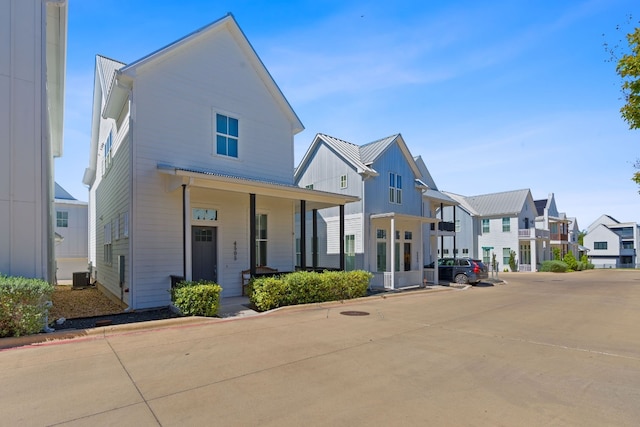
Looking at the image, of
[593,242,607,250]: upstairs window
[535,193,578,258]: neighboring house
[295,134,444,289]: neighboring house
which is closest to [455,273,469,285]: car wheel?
[295,134,444,289]: neighboring house

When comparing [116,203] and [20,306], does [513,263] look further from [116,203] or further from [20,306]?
[20,306]

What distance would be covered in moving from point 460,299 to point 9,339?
13583 millimetres

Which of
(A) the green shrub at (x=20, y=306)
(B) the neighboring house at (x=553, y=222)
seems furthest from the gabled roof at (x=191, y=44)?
(B) the neighboring house at (x=553, y=222)

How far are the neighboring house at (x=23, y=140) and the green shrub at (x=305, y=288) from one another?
5.15 m

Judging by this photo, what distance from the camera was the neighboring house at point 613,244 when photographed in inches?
2569

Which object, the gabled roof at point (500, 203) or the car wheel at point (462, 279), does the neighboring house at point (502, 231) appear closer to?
the gabled roof at point (500, 203)

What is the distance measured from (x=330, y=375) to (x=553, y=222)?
48.0m

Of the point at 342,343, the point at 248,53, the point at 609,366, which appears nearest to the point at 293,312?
the point at 342,343

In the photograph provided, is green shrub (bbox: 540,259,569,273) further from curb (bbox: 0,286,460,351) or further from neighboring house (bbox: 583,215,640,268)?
neighboring house (bbox: 583,215,640,268)

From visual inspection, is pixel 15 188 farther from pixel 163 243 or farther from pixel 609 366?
pixel 609 366

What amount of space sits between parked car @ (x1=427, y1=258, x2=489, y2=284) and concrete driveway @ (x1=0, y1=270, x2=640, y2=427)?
11675 mm

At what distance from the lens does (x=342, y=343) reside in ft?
22.8

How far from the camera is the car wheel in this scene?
20.9 metres

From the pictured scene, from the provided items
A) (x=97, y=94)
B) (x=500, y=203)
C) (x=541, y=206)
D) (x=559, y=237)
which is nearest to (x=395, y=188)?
(x=97, y=94)
